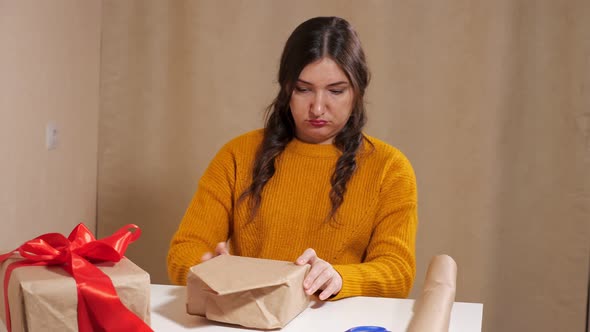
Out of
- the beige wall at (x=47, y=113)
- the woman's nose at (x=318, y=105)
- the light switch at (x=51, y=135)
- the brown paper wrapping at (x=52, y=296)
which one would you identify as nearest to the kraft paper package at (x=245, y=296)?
the brown paper wrapping at (x=52, y=296)

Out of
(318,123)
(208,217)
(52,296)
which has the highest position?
(318,123)

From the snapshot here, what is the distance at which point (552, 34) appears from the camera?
249 cm

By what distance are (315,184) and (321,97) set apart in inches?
8.3

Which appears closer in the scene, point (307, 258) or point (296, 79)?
point (307, 258)

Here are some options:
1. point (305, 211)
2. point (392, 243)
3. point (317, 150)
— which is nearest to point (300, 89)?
point (317, 150)

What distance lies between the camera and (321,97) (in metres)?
1.69

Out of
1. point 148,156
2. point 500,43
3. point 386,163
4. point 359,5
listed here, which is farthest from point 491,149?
point 148,156

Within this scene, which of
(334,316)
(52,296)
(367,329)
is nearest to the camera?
(52,296)

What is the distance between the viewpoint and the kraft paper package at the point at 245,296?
1.09 metres

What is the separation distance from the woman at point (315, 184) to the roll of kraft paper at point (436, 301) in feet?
1.10

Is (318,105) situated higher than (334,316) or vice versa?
(318,105)

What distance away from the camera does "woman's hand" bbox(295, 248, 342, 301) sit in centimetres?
122

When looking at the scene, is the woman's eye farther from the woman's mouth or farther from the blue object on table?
the blue object on table

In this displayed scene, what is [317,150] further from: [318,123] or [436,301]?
[436,301]
